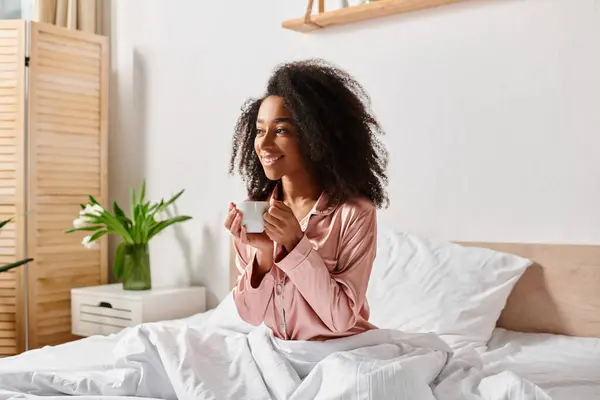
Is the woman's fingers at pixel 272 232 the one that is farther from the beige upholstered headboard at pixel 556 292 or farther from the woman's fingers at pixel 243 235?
the beige upholstered headboard at pixel 556 292

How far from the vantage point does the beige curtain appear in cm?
341

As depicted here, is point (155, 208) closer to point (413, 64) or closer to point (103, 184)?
point (103, 184)

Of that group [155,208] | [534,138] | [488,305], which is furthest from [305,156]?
[155,208]

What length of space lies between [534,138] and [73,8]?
2195 millimetres

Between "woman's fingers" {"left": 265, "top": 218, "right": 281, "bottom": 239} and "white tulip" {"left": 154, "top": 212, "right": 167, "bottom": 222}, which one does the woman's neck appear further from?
"white tulip" {"left": 154, "top": 212, "right": 167, "bottom": 222}

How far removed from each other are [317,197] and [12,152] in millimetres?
1884

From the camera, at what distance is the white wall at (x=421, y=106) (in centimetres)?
235

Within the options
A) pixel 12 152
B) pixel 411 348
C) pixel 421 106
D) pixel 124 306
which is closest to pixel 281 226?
pixel 411 348

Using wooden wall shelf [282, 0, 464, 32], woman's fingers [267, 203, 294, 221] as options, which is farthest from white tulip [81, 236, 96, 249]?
woman's fingers [267, 203, 294, 221]

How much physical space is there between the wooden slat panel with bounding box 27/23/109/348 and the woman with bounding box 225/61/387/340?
70.3 inches

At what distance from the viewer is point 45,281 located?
3.17 metres

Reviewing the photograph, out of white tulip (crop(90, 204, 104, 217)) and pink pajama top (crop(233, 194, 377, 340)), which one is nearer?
pink pajama top (crop(233, 194, 377, 340))

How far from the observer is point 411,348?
4.98ft

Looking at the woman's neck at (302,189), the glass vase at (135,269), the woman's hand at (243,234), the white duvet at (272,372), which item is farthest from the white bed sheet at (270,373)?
the glass vase at (135,269)
